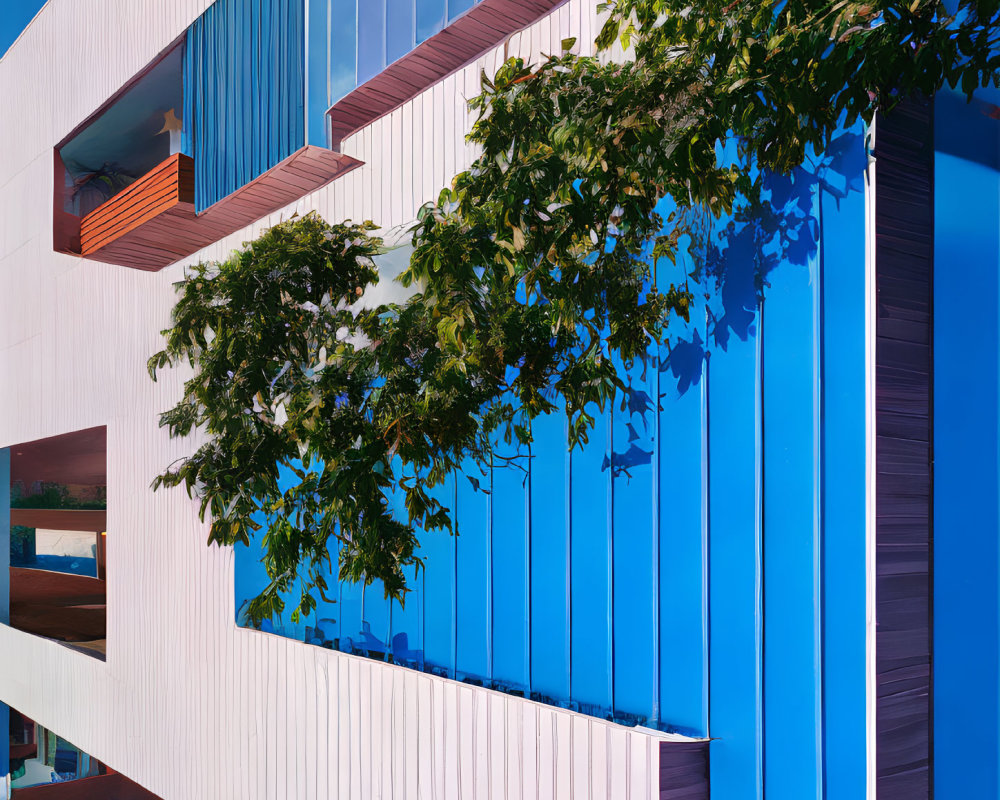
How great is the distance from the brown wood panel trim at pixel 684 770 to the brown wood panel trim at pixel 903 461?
27.3 inches

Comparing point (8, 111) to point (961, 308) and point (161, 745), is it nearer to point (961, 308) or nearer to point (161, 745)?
point (161, 745)

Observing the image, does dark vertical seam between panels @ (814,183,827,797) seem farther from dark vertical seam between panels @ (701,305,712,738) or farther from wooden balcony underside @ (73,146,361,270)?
wooden balcony underside @ (73,146,361,270)

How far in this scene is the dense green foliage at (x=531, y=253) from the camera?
2098mm

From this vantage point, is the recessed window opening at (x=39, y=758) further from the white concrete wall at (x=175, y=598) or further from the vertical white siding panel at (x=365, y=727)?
the vertical white siding panel at (x=365, y=727)

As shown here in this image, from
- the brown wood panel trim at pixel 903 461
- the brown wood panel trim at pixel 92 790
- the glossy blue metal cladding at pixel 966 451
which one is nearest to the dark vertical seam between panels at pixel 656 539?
the brown wood panel trim at pixel 903 461

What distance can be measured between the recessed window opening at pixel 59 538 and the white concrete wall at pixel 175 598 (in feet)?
6.37

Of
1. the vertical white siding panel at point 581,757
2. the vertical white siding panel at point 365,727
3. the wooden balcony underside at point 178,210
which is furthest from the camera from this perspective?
the wooden balcony underside at point 178,210

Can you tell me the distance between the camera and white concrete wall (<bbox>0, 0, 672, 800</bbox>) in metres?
4.02

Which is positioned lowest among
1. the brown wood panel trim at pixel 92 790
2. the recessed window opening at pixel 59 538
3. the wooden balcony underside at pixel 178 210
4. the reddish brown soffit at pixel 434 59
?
the brown wood panel trim at pixel 92 790

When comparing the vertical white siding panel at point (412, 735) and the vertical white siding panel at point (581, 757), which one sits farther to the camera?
the vertical white siding panel at point (412, 735)

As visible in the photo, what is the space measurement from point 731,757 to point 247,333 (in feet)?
8.90

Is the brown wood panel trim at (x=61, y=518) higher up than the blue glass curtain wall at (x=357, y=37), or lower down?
lower down

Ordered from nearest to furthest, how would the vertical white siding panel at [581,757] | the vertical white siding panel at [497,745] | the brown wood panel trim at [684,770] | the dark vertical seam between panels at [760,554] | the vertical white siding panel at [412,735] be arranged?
the dark vertical seam between panels at [760,554], the brown wood panel trim at [684,770], the vertical white siding panel at [581,757], the vertical white siding panel at [497,745], the vertical white siding panel at [412,735]

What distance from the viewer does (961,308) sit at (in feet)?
8.96
